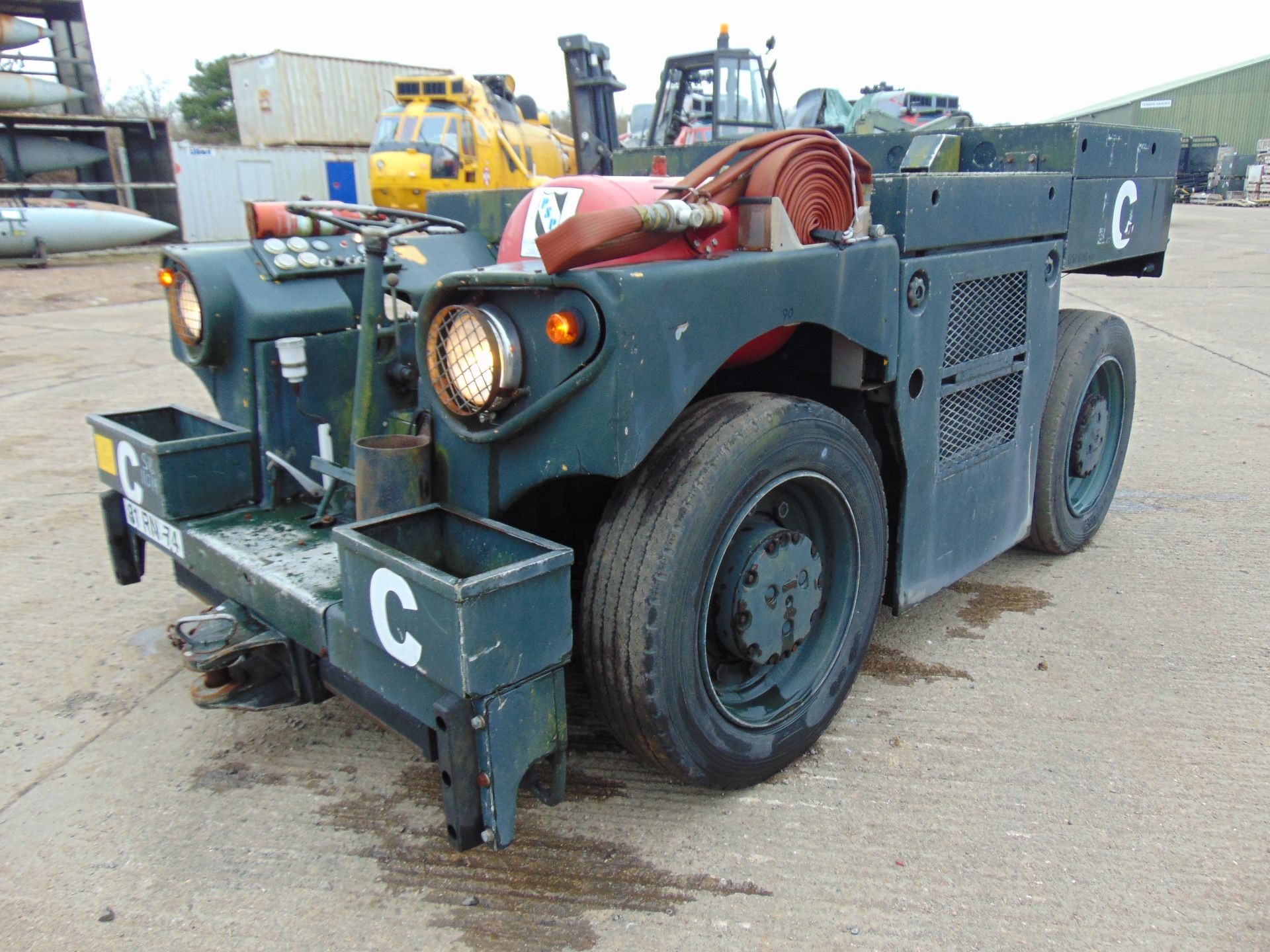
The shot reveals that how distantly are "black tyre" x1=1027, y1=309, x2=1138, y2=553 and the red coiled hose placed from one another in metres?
1.40

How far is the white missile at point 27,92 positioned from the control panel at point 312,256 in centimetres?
1733

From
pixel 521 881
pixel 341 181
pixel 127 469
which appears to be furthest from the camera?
pixel 341 181

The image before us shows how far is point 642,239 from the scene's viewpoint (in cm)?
181

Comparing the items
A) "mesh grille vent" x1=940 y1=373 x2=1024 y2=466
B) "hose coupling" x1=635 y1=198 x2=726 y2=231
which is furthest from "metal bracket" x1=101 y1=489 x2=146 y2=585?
"mesh grille vent" x1=940 y1=373 x2=1024 y2=466

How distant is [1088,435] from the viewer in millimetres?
3553

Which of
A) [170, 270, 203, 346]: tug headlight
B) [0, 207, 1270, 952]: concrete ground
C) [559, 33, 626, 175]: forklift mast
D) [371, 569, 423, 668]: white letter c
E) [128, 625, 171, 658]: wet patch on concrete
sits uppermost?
[559, 33, 626, 175]: forklift mast

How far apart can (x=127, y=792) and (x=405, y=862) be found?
0.75 metres

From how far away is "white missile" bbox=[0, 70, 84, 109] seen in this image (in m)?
16.2

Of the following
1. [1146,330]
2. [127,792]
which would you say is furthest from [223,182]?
[127,792]

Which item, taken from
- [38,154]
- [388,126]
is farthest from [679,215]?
[38,154]

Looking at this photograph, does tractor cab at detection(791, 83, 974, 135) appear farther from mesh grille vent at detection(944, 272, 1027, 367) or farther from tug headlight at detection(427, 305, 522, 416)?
tug headlight at detection(427, 305, 522, 416)

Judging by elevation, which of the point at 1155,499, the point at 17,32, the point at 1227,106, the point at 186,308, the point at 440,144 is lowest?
the point at 1155,499

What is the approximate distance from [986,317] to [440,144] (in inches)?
506

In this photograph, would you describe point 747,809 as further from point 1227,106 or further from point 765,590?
point 1227,106
